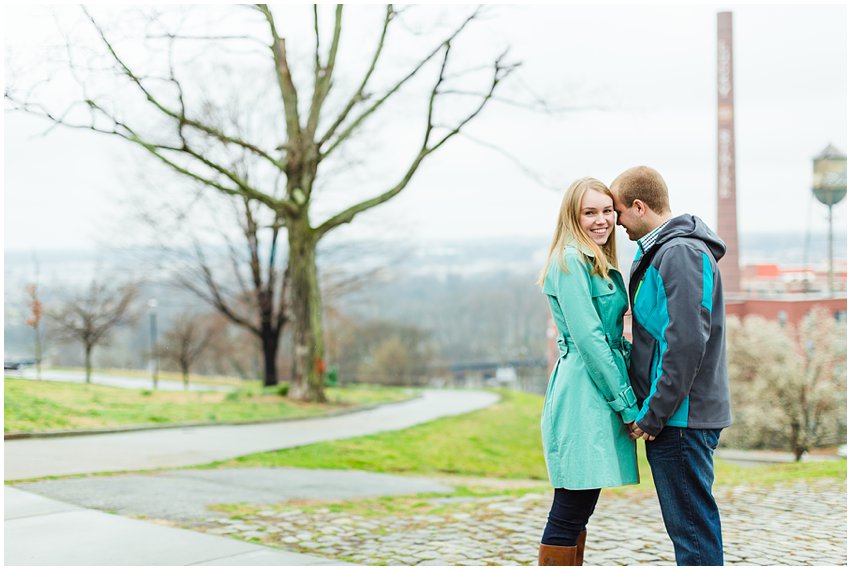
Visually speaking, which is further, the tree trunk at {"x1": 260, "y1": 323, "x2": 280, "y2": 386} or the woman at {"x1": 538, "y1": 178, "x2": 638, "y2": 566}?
the tree trunk at {"x1": 260, "y1": 323, "x2": 280, "y2": 386}

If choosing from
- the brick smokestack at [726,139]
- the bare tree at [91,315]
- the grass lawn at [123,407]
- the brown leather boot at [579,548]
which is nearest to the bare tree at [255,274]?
the bare tree at [91,315]

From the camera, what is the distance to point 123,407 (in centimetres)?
1456

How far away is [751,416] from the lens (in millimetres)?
32188

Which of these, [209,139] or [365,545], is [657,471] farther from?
[209,139]

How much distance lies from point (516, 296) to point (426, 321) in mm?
9764

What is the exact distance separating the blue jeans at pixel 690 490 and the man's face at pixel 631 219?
0.76 m

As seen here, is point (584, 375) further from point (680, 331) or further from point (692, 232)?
point (692, 232)

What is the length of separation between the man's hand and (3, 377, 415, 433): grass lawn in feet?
31.5

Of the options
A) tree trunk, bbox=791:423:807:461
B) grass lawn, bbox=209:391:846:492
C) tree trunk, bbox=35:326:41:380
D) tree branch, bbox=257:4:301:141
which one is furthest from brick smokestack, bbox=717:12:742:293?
tree trunk, bbox=35:326:41:380

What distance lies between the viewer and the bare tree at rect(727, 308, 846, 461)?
102 feet

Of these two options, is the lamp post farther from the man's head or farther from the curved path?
the man's head

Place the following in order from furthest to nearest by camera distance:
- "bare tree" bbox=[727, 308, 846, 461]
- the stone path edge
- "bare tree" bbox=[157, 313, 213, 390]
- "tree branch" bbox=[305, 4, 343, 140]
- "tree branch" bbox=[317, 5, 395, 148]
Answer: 1. "bare tree" bbox=[157, 313, 213, 390]
2. "bare tree" bbox=[727, 308, 846, 461]
3. "tree branch" bbox=[305, 4, 343, 140]
4. "tree branch" bbox=[317, 5, 395, 148]
5. the stone path edge

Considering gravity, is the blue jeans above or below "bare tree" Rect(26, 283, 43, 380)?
below

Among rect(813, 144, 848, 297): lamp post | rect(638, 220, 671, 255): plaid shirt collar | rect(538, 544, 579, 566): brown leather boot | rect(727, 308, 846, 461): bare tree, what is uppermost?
rect(813, 144, 848, 297): lamp post
